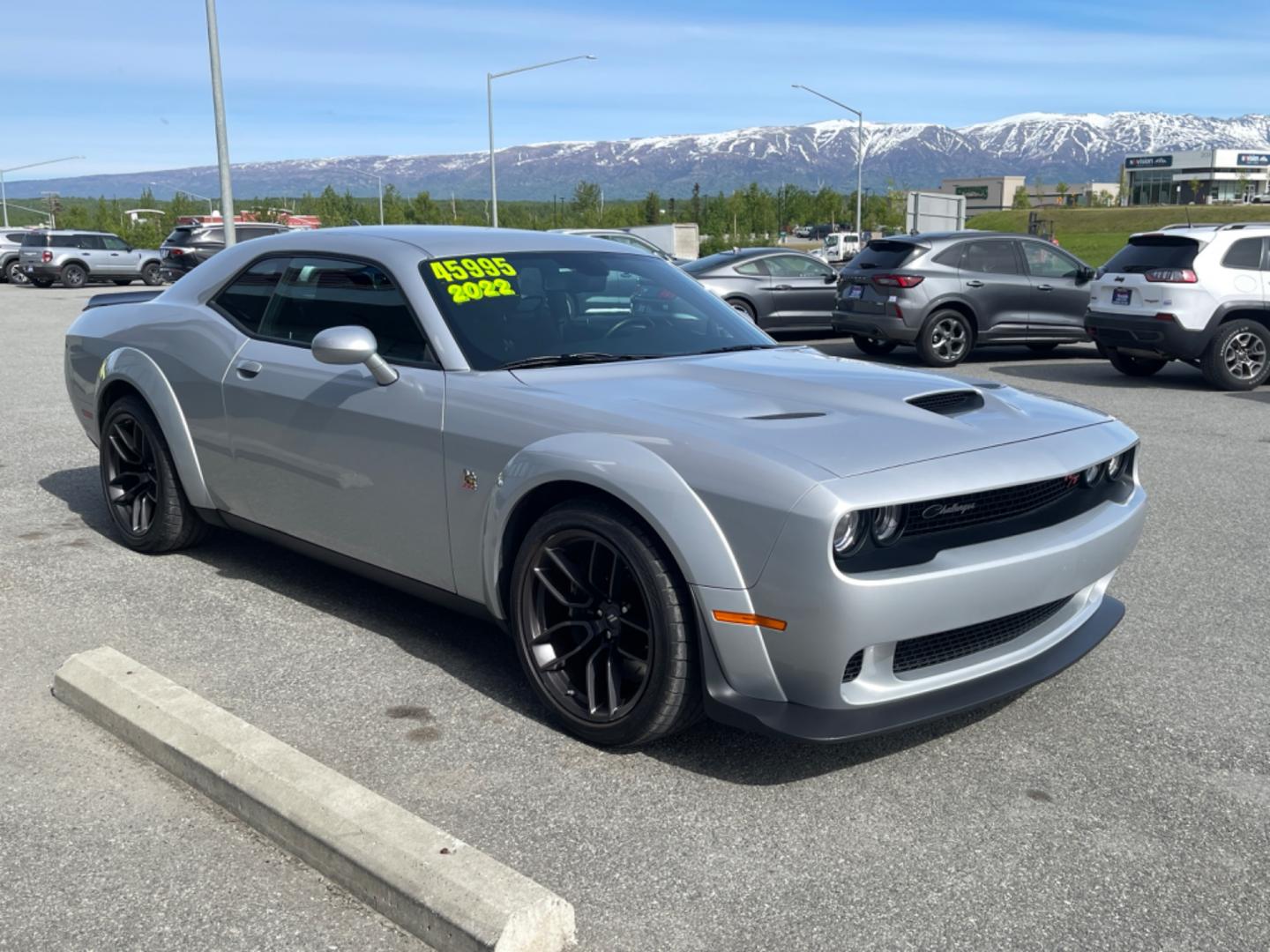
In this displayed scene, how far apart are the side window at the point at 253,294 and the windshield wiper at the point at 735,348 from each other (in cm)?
180

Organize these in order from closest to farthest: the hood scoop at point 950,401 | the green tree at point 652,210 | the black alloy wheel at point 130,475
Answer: the hood scoop at point 950,401 → the black alloy wheel at point 130,475 → the green tree at point 652,210

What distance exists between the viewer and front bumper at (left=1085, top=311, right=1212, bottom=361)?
11.9m

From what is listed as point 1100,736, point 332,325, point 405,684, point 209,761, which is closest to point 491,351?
point 332,325

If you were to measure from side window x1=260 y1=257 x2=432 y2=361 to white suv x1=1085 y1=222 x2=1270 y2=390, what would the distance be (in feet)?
31.6

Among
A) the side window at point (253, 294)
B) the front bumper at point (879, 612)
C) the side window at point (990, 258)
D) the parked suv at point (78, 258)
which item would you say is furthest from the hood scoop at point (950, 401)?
the parked suv at point (78, 258)

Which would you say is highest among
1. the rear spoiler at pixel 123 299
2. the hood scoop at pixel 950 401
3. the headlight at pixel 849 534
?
the rear spoiler at pixel 123 299

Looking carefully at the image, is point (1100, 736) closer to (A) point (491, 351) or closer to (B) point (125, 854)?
(A) point (491, 351)

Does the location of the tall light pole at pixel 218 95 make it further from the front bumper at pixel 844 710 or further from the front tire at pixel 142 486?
the front bumper at pixel 844 710

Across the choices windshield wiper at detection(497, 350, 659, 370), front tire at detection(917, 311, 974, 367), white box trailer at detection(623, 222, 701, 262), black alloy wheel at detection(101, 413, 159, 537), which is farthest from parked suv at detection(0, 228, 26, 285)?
windshield wiper at detection(497, 350, 659, 370)

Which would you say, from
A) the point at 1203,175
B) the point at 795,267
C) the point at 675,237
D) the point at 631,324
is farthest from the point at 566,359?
the point at 1203,175

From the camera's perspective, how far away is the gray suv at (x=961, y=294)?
555 inches

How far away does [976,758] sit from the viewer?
354cm

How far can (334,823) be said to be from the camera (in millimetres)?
2904

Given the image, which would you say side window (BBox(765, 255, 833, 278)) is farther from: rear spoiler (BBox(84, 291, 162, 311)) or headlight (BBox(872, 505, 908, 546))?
headlight (BBox(872, 505, 908, 546))
